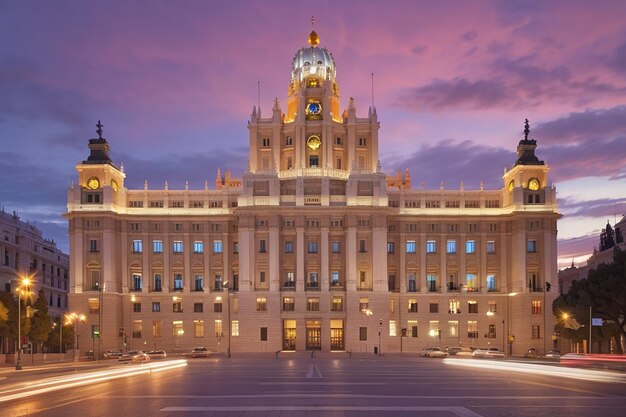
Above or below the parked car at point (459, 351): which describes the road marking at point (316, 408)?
above

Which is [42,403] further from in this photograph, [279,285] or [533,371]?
[279,285]

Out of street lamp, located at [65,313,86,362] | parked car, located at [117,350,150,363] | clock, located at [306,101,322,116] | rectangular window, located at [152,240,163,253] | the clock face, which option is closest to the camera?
parked car, located at [117,350,150,363]

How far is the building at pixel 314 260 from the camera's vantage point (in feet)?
426

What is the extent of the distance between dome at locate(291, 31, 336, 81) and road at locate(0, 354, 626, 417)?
A: 3975 inches

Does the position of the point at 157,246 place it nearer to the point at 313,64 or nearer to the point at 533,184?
the point at 313,64

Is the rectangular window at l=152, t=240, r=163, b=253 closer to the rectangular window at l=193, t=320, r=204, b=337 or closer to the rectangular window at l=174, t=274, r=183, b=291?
the rectangular window at l=174, t=274, r=183, b=291

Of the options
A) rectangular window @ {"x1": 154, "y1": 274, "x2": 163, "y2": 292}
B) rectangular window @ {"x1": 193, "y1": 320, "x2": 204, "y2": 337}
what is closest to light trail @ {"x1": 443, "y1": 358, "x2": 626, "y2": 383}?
rectangular window @ {"x1": 193, "y1": 320, "x2": 204, "y2": 337}

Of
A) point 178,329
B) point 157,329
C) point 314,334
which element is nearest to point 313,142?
point 314,334

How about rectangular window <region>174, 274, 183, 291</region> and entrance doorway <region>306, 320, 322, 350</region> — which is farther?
rectangular window <region>174, 274, 183, 291</region>

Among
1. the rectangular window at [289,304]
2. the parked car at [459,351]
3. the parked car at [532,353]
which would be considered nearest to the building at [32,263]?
the rectangular window at [289,304]

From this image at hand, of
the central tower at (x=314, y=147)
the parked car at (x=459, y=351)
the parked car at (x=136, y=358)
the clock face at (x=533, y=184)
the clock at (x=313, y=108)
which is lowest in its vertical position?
the parked car at (x=459, y=351)

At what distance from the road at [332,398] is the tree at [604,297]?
A: 128ft

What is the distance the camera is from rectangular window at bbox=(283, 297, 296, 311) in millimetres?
131000

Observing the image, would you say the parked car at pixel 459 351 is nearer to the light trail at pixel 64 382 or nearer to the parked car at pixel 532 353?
the parked car at pixel 532 353
